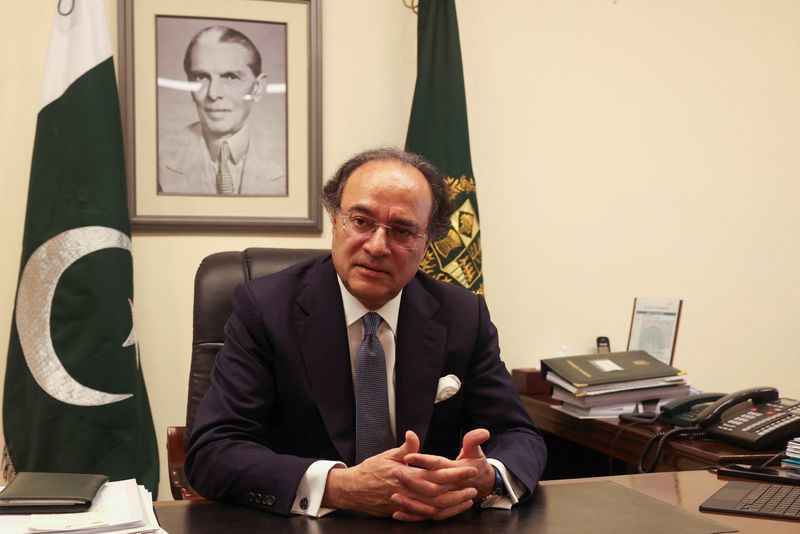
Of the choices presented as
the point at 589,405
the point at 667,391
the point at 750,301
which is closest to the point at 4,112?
the point at 589,405

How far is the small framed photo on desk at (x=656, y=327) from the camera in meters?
2.89

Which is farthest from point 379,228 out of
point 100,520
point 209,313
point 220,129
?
point 220,129

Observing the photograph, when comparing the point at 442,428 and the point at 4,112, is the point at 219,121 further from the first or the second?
the point at 442,428

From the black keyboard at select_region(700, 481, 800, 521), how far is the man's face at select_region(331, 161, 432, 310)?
2.50ft

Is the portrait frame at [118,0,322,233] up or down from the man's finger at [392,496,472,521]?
up

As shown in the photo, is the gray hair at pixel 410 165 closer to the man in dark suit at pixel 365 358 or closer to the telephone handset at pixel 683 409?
the man in dark suit at pixel 365 358

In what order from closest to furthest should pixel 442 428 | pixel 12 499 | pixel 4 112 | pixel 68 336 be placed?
pixel 12 499 < pixel 442 428 < pixel 68 336 < pixel 4 112

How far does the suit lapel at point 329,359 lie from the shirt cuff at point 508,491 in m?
0.34

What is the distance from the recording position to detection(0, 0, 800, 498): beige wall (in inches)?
117

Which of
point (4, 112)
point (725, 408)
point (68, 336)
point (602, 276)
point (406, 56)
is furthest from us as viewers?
point (602, 276)

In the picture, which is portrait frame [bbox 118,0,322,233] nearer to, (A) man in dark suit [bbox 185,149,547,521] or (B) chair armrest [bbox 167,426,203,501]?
(B) chair armrest [bbox 167,426,203,501]

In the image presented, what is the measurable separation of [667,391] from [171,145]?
1.80m

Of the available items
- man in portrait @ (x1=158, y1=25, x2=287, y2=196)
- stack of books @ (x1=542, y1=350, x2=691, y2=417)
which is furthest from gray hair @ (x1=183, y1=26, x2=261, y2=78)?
stack of books @ (x1=542, y1=350, x2=691, y2=417)

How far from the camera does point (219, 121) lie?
2.81m
